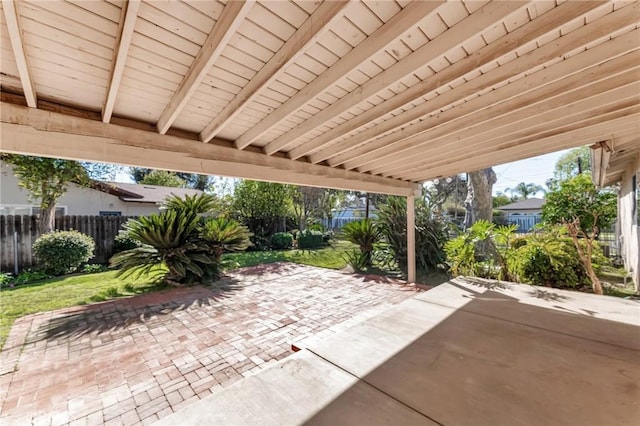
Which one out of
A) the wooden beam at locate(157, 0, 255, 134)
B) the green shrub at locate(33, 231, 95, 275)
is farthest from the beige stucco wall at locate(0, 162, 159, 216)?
the wooden beam at locate(157, 0, 255, 134)

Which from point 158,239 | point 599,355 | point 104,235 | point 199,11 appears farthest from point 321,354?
point 104,235

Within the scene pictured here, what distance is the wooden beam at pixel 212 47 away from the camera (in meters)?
1.27

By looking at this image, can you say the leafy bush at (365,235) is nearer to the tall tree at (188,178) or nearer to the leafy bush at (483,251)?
the leafy bush at (483,251)

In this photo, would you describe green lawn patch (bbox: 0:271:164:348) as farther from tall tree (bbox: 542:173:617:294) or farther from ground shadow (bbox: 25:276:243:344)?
tall tree (bbox: 542:173:617:294)

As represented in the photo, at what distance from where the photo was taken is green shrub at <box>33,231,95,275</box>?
6.71 meters

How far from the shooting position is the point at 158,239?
5.70 meters

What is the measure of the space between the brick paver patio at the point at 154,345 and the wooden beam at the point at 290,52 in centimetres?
251

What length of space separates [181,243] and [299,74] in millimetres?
5420

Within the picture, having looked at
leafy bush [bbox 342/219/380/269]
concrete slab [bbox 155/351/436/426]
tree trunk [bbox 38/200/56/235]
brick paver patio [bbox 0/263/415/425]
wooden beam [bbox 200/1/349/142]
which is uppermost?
wooden beam [bbox 200/1/349/142]

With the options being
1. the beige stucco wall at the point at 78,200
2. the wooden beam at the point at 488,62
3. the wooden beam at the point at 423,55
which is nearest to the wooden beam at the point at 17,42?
the wooden beam at the point at 423,55

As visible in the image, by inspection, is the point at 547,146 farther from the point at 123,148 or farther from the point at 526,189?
the point at 526,189

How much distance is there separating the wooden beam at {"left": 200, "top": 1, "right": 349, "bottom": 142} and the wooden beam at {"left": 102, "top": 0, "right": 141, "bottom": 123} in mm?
734

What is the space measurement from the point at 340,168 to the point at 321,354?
3132 mm

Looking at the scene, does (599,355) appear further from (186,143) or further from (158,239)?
(158,239)
